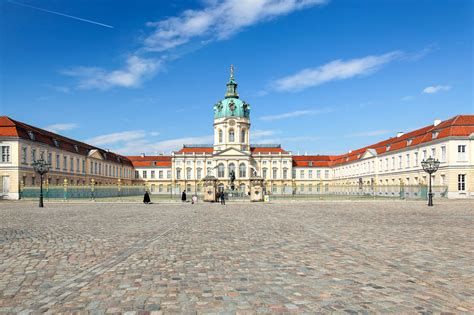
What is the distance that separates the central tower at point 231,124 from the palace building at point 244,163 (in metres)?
0.23

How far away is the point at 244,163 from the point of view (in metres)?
94.1

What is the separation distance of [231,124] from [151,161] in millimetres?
27069

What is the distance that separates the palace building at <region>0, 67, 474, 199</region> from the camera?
49.5 metres

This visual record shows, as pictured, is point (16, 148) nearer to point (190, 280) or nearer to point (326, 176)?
point (190, 280)

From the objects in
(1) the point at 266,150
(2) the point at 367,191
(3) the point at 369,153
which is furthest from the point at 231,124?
(2) the point at 367,191

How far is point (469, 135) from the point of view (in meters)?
49.2

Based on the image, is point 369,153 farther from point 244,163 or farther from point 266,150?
point 266,150

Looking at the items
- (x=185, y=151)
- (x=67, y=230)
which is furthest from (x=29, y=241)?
(x=185, y=151)

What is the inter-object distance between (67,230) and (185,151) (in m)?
90.1

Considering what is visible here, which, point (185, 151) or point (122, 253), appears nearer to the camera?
point (122, 253)

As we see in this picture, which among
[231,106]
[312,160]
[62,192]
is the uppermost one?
[231,106]

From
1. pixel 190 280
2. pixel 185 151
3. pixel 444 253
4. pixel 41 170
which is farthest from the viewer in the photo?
pixel 185 151

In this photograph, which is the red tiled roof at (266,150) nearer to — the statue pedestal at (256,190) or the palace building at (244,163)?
the palace building at (244,163)

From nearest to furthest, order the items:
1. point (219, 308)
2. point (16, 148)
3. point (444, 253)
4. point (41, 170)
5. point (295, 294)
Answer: point (219, 308) → point (295, 294) → point (444, 253) → point (41, 170) → point (16, 148)
